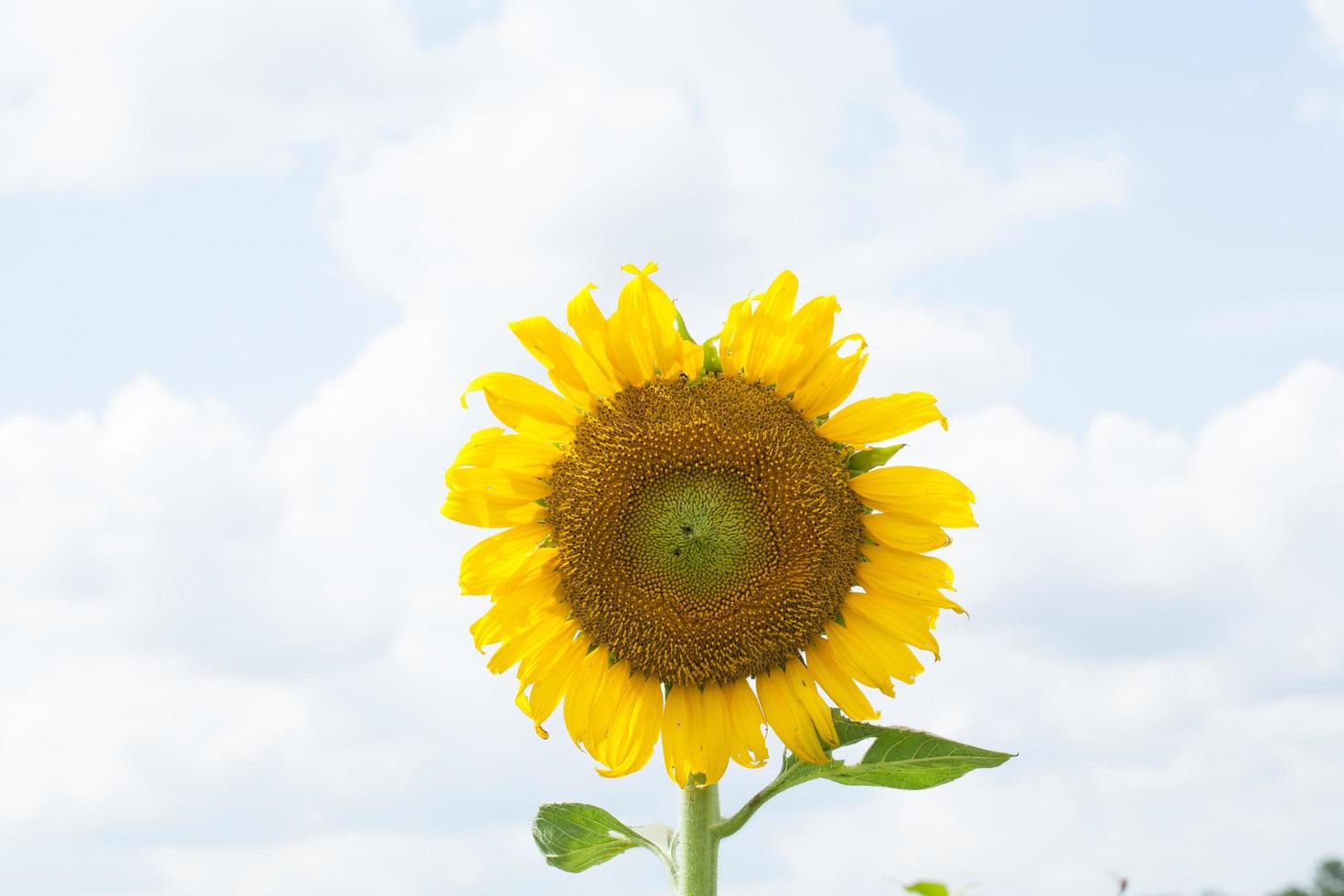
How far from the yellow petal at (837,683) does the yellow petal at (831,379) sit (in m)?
0.98

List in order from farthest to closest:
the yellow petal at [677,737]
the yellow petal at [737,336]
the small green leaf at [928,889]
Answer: the yellow petal at [677,737]
the yellow petal at [737,336]
the small green leaf at [928,889]

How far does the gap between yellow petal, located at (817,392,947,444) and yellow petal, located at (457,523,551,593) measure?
1.24 meters

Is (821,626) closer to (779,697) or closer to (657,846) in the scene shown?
(779,697)

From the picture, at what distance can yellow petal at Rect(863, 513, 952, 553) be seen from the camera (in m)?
5.57

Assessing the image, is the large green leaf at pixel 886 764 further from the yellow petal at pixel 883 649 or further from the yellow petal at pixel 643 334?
the yellow petal at pixel 643 334

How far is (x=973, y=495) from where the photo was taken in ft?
18.3

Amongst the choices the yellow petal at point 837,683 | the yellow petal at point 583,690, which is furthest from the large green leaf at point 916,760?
the yellow petal at point 583,690

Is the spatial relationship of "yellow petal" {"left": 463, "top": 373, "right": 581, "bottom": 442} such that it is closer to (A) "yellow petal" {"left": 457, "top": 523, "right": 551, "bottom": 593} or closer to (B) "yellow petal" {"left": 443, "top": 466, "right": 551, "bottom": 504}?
(B) "yellow petal" {"left": 443, "top": 466, "right": 551, "bottom": 504}

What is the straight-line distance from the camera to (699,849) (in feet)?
17.9

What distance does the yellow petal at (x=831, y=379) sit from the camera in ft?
18.0

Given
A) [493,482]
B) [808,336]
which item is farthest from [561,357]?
[808,336]

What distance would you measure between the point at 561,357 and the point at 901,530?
1533 mm

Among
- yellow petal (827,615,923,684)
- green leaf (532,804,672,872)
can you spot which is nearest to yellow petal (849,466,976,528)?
yellow petal (827,615,923,684)

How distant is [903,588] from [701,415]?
3.57 ft
